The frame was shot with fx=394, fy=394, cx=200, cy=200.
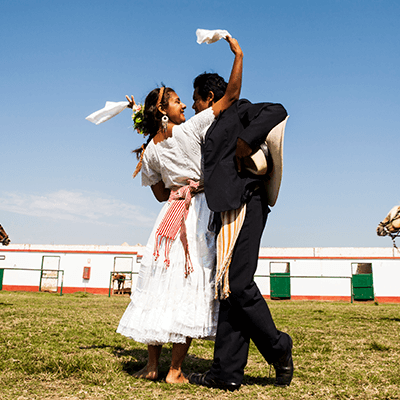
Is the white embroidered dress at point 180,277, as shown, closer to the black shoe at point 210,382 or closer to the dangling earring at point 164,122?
the dangling earring at point 164,122

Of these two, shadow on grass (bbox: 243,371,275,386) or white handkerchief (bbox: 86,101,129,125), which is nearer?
shadow on grass (bbox: 243,371,275,386)

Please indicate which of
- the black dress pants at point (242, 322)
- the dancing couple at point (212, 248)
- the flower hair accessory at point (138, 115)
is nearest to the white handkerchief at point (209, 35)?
the dancing couple at point (212, 248)

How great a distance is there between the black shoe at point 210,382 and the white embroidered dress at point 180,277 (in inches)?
9.5

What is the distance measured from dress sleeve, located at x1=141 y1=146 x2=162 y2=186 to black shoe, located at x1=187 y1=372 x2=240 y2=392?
1.41 metres

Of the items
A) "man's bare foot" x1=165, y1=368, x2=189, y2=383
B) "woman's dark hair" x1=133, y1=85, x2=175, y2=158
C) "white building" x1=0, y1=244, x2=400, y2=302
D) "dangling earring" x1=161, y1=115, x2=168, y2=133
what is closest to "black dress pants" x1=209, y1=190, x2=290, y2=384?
"man's bare foot" x1=165, y1=368, x2=189, y2=383

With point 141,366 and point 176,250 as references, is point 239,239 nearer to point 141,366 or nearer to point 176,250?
point 176,250

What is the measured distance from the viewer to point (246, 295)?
225 centimetres

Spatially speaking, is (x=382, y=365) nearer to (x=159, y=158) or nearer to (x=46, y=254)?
(x=159, y=158)

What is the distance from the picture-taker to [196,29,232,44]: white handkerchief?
94.3 inches

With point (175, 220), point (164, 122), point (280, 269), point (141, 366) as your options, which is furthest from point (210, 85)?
point (280, 269)

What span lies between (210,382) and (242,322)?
0.40m

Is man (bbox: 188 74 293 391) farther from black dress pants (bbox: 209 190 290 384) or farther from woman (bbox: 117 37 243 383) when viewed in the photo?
woman (bbox: 117 37 243 383)

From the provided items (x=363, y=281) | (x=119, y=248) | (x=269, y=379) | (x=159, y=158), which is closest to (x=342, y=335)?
(x=269, y=379)

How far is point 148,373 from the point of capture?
253cm
